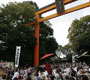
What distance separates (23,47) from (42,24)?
6.51m

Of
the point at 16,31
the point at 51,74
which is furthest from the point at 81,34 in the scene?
the point at 51,74

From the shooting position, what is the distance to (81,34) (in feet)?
82.0

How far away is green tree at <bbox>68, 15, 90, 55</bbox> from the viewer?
23734 millimetres

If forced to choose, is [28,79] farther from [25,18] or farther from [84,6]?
[25,18]

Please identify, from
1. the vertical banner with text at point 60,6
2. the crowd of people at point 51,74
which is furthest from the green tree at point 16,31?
the crowd of people at point 51,74

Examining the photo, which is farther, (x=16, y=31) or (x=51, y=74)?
(x=16, y=31)

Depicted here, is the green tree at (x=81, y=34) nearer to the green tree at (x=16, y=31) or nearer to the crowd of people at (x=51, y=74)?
the green tree at (x=16, y=31)

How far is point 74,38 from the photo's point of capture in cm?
2619

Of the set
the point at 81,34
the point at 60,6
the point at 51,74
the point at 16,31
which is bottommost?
the point at 51,74

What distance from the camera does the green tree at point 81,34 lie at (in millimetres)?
23734

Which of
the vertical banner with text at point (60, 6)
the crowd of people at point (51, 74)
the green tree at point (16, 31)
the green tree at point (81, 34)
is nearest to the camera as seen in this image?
the crowd of people at point (51, 74)

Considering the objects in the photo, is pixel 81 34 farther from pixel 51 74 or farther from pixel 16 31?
pixel 51 74

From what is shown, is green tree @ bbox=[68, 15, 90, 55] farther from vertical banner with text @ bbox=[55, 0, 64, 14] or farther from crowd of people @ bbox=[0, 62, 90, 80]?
crowd of people @ bbox=[0, 62, 90, 80]

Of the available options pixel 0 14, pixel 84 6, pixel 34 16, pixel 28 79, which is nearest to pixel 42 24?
pixel 34 16
